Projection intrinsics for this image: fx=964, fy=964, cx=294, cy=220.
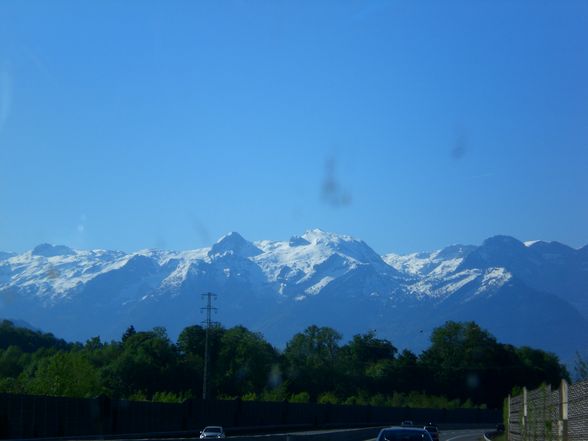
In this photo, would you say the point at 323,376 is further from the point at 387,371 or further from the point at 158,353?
the point at 158,353

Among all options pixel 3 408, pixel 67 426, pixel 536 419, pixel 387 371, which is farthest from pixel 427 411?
pixel 536 419

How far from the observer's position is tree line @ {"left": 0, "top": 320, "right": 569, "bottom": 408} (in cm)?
13012

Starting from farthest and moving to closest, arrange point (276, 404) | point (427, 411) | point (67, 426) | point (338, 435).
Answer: point (427, 411)
point (276, 404)
point (338, 435)
point (67, 426)

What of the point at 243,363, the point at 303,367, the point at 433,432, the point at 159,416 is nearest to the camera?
the point at 433,432

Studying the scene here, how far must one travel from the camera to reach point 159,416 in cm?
6425

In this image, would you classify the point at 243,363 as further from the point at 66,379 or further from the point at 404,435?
the point at 404,435

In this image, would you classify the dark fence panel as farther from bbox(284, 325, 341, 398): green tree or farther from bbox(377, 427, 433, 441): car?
bbox(284, 325, 341, 398): green tree

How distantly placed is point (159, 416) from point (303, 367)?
98.5m

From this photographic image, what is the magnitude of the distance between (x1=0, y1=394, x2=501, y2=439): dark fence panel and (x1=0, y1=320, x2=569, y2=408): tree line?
18.1 m

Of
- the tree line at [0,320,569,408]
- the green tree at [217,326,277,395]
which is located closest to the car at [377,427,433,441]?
the tree line at [0,320,569,408]

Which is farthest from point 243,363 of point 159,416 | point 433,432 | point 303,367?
point 433,432

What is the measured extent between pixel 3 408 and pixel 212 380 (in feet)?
331

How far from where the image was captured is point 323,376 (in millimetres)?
158750

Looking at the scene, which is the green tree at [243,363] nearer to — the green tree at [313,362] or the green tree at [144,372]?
the green tree at [313,362]
